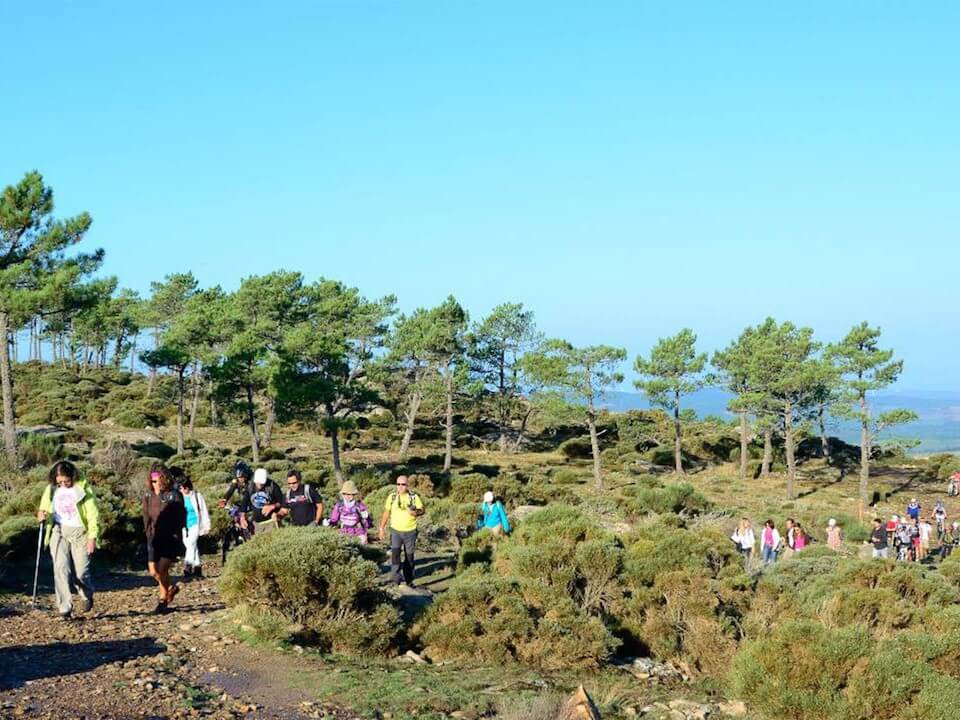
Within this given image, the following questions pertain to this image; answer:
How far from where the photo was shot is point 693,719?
26.7 feet

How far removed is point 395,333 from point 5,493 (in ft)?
107

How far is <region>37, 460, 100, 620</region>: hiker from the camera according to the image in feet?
28.2

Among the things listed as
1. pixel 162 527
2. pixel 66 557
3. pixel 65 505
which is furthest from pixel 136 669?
pixel 162 527

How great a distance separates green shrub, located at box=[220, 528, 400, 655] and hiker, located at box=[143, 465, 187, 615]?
69 centimetres

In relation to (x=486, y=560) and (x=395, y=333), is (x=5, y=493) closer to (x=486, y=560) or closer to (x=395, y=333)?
(x=486, y=560)

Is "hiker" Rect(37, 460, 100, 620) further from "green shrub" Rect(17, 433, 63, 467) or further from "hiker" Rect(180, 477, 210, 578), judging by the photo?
"green shrub" Rect(17, 433, 63, 467)

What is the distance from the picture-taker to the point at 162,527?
939 cm

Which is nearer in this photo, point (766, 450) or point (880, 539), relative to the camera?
point (880, 539)

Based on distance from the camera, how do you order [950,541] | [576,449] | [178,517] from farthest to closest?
1. [576,449]
2. [950,541]
3. [178,517]

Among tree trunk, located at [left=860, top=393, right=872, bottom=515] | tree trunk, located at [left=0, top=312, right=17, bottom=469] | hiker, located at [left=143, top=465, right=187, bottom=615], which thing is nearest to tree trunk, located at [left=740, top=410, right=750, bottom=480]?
tree trunk, located at [left=860, top=393, right=872, bottom=515]

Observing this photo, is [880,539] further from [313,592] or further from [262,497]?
[313,592]

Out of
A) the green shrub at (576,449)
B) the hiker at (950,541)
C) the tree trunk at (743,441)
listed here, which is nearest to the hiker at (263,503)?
the hiker at (950,541)

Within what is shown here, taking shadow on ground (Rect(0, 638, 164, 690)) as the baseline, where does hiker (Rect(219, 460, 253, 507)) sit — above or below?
above

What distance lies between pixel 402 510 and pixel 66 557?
422cm
